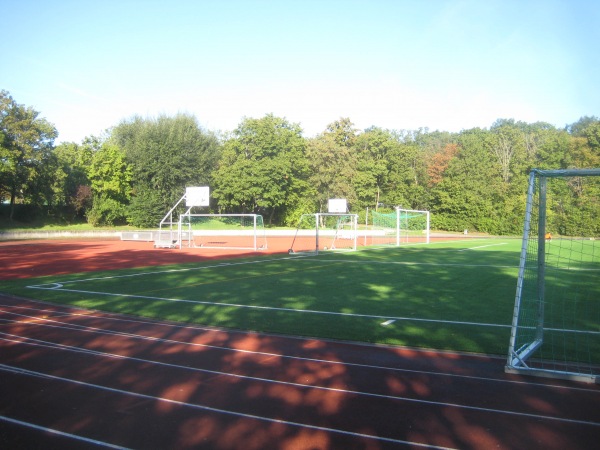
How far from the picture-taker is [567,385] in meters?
6.11

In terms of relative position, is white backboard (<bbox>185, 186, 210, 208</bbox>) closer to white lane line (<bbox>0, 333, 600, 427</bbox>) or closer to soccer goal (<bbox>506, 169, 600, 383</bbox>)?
soccer goal (<bbox>506, 169, 600, 383</bbox>)

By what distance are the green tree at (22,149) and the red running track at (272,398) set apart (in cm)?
4376

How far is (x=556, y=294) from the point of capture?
42.5 feet

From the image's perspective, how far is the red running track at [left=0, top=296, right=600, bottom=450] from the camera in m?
4.64

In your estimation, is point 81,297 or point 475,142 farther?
point 475,142

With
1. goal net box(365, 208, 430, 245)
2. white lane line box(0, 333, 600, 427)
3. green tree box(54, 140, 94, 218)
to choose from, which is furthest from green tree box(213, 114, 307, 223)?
white lane line box(0, 333, 600, 427)

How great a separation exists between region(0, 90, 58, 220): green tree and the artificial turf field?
3381 cm

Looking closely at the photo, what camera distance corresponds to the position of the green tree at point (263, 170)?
2207 inches

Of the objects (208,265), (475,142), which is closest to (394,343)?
(208,265)

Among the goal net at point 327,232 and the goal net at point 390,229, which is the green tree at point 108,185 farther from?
the goal net at point 390,229

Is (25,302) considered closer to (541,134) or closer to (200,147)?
(200,147)

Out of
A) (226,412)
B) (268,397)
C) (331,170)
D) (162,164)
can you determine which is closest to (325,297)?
(268,397)

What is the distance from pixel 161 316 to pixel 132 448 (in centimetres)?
632

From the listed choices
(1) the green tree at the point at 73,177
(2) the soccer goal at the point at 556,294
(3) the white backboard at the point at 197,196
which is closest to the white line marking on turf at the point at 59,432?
(2) the soccer goal at the point at 556,294
